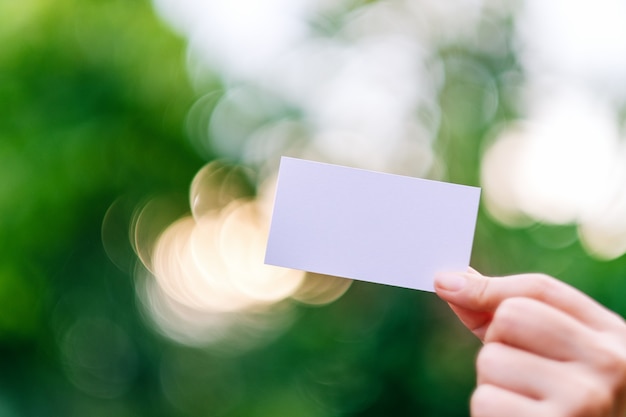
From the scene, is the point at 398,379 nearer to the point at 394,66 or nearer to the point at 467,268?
the point at 394,66

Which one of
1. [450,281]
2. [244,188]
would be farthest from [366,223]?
[244,188]

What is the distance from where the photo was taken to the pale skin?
0.69 metres

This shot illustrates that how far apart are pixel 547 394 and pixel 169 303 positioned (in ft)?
15.0

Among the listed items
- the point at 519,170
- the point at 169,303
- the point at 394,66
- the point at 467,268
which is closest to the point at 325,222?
the point at 467,268

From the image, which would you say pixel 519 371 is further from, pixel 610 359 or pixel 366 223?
pixel 366 223

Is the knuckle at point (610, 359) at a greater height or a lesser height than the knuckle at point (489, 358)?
greater

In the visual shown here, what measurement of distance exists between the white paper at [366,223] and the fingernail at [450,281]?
0.03 m

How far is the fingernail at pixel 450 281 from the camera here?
0.78 m

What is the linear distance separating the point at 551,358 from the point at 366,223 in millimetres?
274

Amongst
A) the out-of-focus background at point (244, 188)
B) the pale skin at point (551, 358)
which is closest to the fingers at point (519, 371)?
the pale skin at point (551, 358)

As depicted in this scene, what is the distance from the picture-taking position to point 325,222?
87 centimetres

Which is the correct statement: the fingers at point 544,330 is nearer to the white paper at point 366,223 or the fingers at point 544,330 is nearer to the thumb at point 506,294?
the thumb at point 506,294

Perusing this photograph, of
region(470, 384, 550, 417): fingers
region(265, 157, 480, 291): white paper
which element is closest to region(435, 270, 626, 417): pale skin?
region(470, 384, 550, 417): fingers

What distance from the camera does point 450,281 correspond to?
0.79 m
